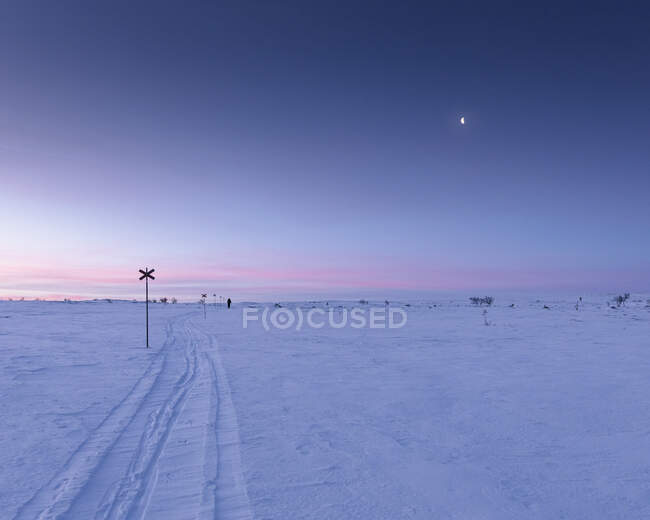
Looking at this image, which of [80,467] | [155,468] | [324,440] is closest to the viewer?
[155,468]

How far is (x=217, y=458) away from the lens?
4.91 meters

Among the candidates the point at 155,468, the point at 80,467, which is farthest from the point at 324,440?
the point at 80,467

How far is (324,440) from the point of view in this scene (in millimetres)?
5676

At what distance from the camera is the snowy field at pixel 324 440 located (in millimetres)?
3920

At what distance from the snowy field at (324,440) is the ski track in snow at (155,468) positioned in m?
0.02

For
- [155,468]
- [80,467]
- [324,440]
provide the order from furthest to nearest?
1. [324,440]
2. [80,467]
3. [155,468]

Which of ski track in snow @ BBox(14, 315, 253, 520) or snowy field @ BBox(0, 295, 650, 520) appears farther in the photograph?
snowy field @ BBox(0, 295, 650, 520)

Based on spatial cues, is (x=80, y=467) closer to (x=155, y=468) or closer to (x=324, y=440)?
(x=155, y=468)

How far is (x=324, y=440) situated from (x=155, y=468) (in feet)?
7.22

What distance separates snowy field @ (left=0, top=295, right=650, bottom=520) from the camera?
3.92 meters

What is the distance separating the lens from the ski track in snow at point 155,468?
3.75 meters

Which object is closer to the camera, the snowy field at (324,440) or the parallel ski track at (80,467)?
the parallel ski track at (80,467)

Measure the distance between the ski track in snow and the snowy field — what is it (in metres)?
0.02

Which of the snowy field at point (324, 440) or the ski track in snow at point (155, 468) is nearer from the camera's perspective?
the ski track in snow at point (155, 468)
